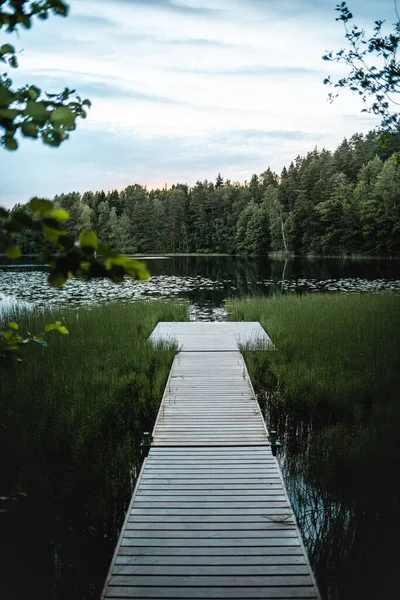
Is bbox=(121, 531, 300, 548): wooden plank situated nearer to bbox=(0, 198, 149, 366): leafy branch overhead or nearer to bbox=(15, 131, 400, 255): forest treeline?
bbox=(0, 198, 149, 366): leafy branch overhead

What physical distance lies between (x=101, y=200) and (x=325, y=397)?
272 ft

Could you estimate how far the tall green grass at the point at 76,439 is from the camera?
3975mm

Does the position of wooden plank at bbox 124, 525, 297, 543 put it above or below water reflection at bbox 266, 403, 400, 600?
above

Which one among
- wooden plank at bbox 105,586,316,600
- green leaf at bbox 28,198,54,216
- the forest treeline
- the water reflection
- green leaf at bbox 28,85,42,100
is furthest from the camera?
the forest treeline

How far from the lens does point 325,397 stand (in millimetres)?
6699

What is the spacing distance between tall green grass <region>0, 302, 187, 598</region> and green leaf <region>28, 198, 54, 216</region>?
1539 millimetres

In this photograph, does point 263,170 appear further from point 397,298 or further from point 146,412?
point 146,412

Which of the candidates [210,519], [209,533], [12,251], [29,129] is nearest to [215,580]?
[209,533]

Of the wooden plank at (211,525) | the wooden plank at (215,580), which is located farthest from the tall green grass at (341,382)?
the wooden plank at (215,580)

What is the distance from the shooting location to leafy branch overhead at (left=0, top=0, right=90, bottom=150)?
103cm

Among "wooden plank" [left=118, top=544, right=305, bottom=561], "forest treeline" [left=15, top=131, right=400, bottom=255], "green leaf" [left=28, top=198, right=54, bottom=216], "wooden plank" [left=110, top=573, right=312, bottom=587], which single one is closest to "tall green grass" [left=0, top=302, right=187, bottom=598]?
"wooden plank" [left=118, top=544, right=305, bottom=561]

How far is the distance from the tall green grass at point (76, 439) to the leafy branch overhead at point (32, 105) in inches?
60.2

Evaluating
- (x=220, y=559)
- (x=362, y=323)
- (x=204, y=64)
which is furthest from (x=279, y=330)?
(x=204, y=64)

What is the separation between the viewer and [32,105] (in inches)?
40.0
